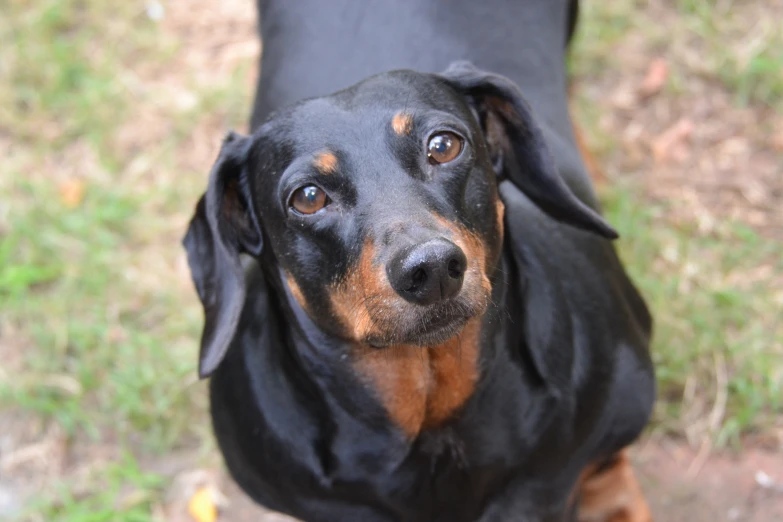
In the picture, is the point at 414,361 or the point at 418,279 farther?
the point at 414,361

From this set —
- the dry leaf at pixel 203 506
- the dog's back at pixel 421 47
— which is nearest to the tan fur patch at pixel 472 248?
the dog's back at pixel 421 47

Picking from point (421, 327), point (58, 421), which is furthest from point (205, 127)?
point (421, 327)

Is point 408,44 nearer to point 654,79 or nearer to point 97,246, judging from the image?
point 654,79

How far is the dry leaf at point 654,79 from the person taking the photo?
15.1 ft

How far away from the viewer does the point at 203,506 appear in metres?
3.59

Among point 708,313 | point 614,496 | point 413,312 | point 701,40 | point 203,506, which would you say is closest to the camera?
point 413,312

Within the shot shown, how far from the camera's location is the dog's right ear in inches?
94.7

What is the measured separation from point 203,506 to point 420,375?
1.56 meters

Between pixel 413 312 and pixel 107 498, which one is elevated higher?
pixel 413 312

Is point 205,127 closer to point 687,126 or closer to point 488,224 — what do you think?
point 687,126

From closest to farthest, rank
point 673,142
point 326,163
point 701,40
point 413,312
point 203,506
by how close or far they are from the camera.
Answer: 1. point 413,312
2. point 326,163
3. point 203,506
4. point 673,142
5. point 701,40

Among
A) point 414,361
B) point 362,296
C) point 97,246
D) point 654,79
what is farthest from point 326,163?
point 654,79

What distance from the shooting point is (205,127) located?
4.86m

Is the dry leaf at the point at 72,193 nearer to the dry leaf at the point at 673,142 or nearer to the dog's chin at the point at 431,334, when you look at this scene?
the dry leaf at the point at 673,142
